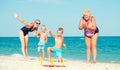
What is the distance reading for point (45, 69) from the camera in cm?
1113

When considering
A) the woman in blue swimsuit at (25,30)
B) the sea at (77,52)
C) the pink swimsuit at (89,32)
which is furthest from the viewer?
the sea at (77,52)

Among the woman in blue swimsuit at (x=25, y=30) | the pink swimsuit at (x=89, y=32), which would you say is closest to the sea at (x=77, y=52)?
the woman in blue swimsuit at (x=25, y=30)

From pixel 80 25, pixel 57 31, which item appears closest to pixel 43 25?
pixel 57 31

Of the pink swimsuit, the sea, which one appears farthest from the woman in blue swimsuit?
the pink swimsuit

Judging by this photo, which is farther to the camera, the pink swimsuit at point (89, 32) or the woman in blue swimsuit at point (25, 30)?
the woman in blue swimsuit at point (25, 30)

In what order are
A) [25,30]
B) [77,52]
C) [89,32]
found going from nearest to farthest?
[89,32] → [25,30] → [77,52]

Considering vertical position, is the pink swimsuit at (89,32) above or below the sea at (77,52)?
above

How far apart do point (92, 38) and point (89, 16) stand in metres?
0.75

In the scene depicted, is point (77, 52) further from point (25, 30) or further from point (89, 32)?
point (89, 32)

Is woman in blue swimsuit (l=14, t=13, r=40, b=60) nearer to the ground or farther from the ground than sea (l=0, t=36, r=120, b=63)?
farther from the ground

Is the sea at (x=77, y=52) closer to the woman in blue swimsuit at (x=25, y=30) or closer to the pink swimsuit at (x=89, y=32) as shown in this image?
the woman in blue swimsuit at (x=25, y=30)

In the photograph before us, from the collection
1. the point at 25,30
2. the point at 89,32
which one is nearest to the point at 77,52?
the point at 25,30

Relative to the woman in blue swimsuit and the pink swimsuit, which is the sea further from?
the pink swimsuit

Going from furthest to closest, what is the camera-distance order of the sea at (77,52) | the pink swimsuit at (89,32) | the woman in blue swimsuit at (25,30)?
the sea at (77,52) → the woman in blue swimsuit at (25,30) → the pink swimsuit at (89,32)
